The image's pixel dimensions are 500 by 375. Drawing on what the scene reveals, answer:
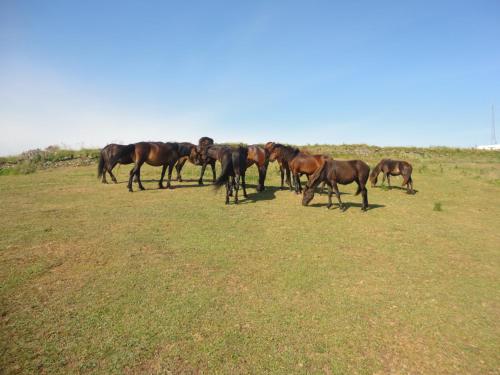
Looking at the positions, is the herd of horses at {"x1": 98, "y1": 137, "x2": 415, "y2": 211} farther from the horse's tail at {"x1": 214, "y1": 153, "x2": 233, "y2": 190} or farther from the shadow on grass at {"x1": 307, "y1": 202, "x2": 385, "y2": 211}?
the shadow on grass at {"x1": 307, "y1": 202, "x2": 385, "y2": 211}

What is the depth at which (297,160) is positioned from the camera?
13289mm

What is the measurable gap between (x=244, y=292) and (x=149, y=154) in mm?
10407

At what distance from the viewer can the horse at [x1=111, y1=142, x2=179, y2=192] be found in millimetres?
13906

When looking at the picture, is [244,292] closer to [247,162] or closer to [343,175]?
[343,175]

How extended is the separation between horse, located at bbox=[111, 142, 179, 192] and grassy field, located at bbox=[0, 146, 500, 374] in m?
3.63

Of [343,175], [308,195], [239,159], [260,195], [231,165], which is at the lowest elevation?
[260,195]

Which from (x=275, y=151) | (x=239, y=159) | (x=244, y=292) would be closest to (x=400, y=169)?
(x=275, y=151)

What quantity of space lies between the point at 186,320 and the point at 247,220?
17.8ft

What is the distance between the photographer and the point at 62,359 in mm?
3604

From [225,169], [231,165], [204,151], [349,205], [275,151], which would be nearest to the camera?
[225,169]

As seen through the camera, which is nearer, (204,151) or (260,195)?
(260,195)

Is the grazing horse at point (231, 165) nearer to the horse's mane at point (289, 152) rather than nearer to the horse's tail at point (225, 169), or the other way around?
the horse's tail at point (225, 169)

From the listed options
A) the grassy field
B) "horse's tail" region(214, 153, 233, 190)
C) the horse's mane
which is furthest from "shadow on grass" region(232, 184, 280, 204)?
the grassy field

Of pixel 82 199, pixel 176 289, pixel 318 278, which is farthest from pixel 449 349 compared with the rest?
pixel 82 199
